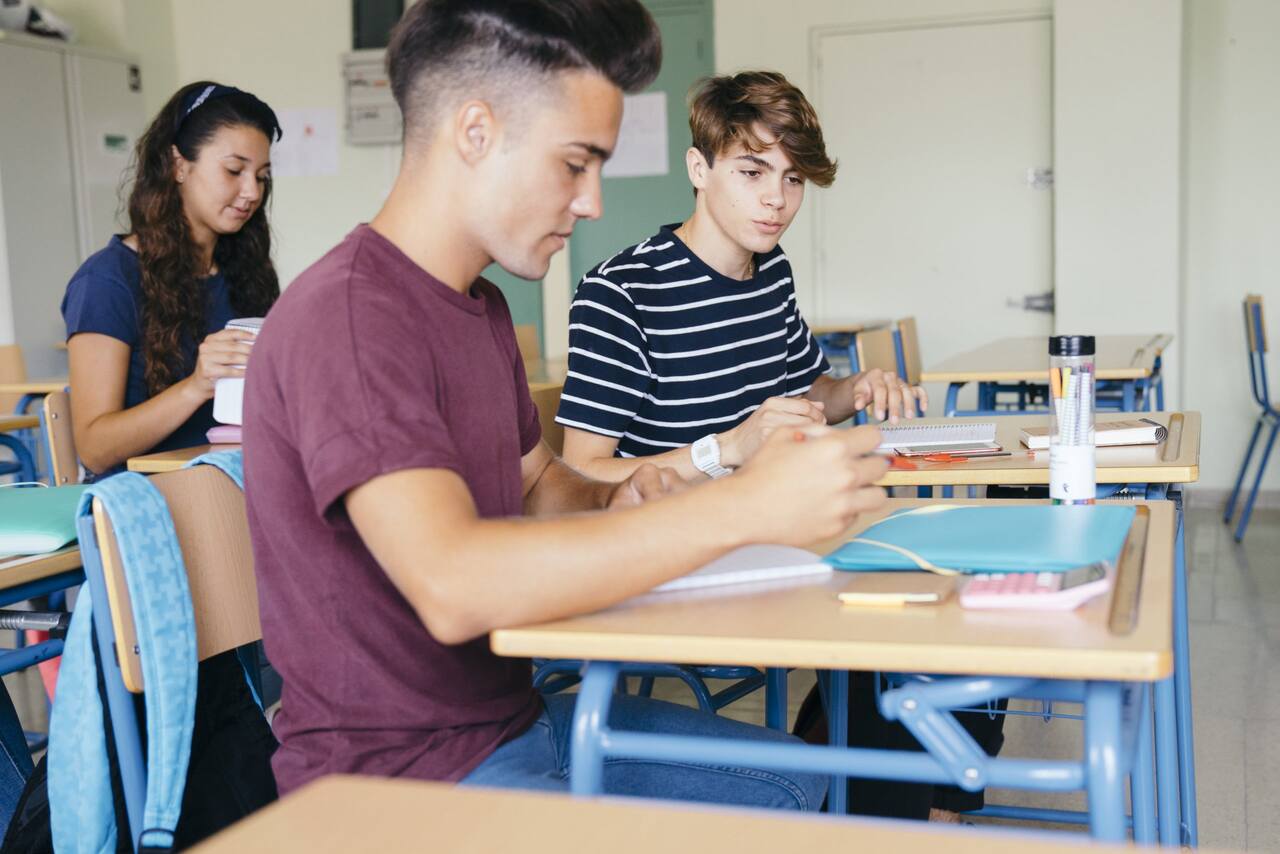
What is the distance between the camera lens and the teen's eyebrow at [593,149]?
3.78 feet

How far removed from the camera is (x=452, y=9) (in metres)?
1.17

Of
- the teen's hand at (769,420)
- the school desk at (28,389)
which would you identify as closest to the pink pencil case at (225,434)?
the teen's hand at (769,420)

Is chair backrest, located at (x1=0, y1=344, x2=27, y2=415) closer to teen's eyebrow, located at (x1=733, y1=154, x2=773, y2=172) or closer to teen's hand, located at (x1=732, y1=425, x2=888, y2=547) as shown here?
teen's eyebrow, located at (x1=733, y1=154, x2=773, y2=172)

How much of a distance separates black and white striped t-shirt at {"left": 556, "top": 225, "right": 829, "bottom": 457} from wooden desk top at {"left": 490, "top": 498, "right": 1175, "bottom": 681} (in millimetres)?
966

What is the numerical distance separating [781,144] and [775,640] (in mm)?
1344

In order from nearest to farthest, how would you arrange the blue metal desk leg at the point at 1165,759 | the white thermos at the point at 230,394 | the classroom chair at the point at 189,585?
the classroom chair at the point at 189,585, the blue metal desk leg at the point at 1165,759, the white thermos at the point at 230,394

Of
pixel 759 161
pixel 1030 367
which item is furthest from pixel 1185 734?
pixel 1030 367

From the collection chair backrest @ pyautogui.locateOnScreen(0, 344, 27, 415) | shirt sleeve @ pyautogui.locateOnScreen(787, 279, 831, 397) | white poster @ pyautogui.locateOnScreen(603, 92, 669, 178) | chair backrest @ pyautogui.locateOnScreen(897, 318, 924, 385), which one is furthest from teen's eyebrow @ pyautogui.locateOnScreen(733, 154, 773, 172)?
white poster @ pyautogui.locateOnScreen(603, 92, 669, 178)

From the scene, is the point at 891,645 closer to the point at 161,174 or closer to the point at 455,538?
the point at 455,538

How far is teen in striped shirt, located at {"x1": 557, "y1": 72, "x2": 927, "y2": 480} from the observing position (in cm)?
205

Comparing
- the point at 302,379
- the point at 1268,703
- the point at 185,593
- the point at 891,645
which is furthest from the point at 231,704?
the point at 1268,703

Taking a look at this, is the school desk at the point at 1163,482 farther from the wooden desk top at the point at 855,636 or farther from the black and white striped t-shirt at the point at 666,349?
the wooden desk top at the point at 855,636

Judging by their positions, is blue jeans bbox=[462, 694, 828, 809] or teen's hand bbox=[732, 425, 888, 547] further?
blue jeans bbox=[462, 694, 828, 809]

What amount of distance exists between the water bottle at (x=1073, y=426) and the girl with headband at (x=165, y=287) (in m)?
1.48
